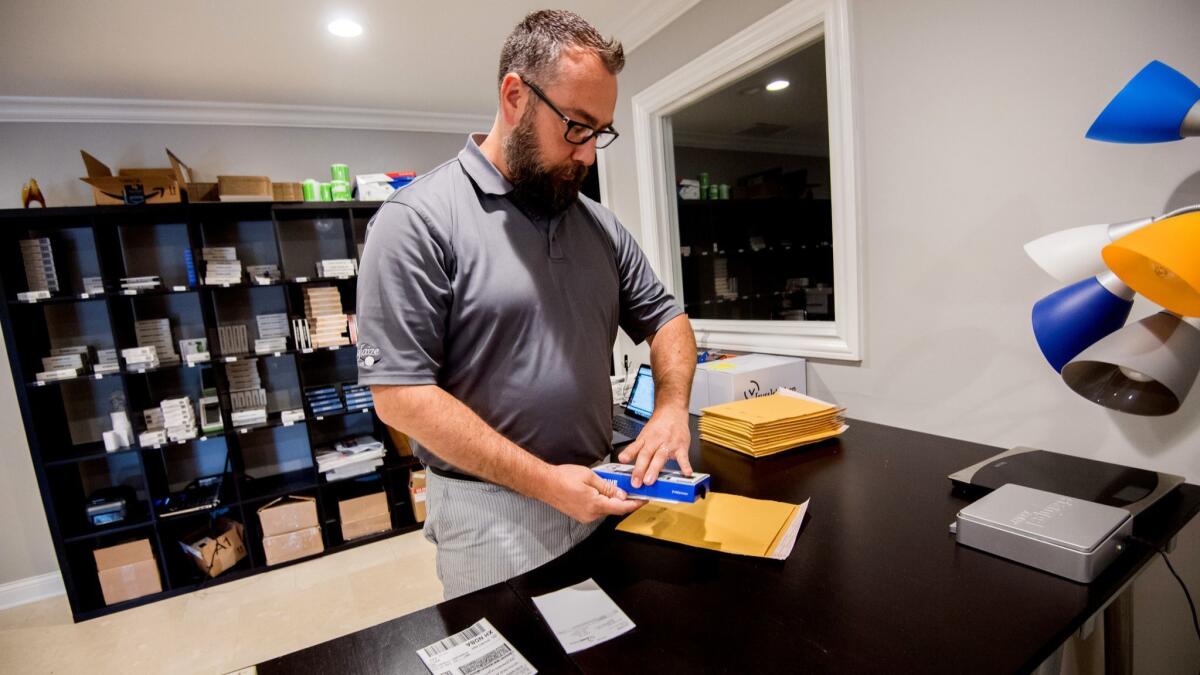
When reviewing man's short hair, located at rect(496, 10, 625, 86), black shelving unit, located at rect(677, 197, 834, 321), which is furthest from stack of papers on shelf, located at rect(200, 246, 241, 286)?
man's short hair, located at rect(496, 10, 625, 86)

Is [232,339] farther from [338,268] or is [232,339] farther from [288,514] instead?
[288,514]

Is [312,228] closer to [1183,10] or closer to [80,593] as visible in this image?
[80,593]

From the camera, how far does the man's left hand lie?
2.97ft

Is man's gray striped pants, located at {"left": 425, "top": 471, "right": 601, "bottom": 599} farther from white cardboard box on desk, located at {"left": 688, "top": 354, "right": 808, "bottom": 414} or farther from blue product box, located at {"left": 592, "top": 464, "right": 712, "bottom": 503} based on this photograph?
white cardboard box on desk, located at {"left": 688, "top": 354, "right": 808, "bottom": 414}

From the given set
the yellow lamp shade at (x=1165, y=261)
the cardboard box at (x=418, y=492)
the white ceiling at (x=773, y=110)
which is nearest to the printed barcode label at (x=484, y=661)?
the yellow lamp shade at (x=1165, y=261)

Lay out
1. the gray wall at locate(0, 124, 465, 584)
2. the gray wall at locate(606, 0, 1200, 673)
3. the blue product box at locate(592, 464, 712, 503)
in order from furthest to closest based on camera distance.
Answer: the gray wall at locate(0, 124, 465, 584)
the gray wall at locate(606, 0, 1200, 673)
the blue product box at locate(592, 464, 712, 503)

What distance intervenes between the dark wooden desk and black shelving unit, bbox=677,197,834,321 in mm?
1188

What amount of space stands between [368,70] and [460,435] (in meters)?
2.73

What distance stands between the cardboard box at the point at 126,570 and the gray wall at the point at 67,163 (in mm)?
512

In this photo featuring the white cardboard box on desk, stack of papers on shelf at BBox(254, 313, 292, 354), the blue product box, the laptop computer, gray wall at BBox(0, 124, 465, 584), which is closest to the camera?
the blue product box

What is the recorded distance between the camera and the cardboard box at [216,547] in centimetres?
296

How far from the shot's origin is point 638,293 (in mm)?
1322

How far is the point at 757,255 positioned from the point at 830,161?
727 millimetres

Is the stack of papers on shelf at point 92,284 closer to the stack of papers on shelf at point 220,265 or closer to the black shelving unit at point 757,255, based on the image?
the stack of papers on shelf at point 220,265
